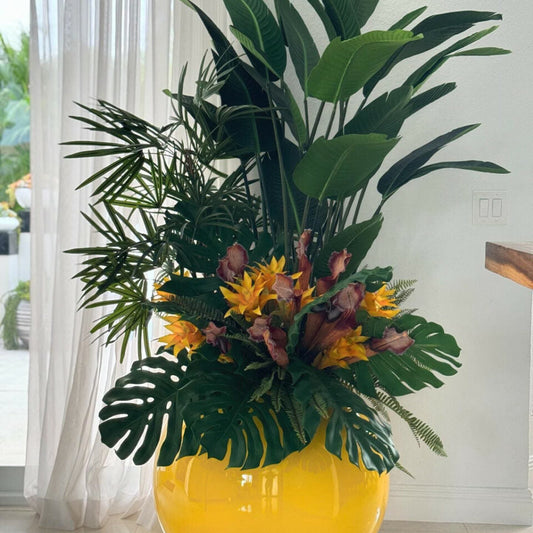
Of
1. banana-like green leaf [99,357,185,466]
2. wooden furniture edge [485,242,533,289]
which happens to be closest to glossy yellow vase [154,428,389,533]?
banana-like green leaf [99,357,185,466]

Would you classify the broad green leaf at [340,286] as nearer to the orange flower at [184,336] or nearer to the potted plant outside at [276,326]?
the potted plant outside at [276,326]

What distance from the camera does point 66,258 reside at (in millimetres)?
2461

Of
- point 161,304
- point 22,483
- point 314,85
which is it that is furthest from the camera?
point 22,483

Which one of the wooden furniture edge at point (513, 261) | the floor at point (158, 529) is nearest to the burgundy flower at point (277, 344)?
the wooden furniture edge at point (513, 261)

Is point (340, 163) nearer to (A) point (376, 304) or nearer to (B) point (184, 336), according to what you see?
(A) point (376, 304)

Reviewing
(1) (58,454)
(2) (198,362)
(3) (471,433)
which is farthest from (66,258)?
(3) (471,433)

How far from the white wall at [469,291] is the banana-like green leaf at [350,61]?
892 mm

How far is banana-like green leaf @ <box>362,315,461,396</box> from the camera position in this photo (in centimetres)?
182

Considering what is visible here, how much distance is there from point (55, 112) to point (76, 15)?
1.08ft

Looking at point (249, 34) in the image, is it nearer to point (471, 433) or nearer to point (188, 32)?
point (188, 32)

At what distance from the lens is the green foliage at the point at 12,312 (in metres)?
2.75

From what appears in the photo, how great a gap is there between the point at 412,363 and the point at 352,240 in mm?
352

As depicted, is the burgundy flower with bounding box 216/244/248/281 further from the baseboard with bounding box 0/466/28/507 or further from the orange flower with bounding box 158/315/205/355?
the baseboard with bounding box 0/466/28/507

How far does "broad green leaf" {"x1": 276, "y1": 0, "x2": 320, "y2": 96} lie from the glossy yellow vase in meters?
0.92
